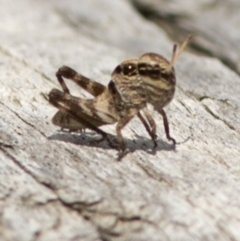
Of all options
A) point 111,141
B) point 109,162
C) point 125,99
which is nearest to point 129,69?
point 125,99

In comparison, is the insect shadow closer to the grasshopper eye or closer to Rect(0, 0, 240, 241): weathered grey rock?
Rect(0, 0, 240, 241): weathered grey rock

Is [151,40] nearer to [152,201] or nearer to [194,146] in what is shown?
[194,146]

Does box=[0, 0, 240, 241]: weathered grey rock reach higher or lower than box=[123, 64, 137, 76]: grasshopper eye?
lower

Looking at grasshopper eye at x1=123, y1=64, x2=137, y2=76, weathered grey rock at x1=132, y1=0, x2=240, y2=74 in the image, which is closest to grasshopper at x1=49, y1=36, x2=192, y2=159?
grasshopper eye at x1=123, y1=64, x2=137, y2=76

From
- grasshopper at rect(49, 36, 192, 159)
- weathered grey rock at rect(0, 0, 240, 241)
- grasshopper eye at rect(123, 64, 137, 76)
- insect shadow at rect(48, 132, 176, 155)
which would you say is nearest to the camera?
weathered grey rock at rect(0, 0, 240, 241)

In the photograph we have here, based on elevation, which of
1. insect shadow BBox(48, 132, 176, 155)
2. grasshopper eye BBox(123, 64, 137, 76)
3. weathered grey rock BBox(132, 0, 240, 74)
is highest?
weathered grey rock BBox(132, 0, 240, 74)

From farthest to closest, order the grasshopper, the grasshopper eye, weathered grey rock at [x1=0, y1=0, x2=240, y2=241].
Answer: the grasshopper eye < the grasshopper < weathered grey rock at [x1=0, y1=0, x2=240, y2=241]

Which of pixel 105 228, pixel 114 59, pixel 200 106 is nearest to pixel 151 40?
pixel 114 59
